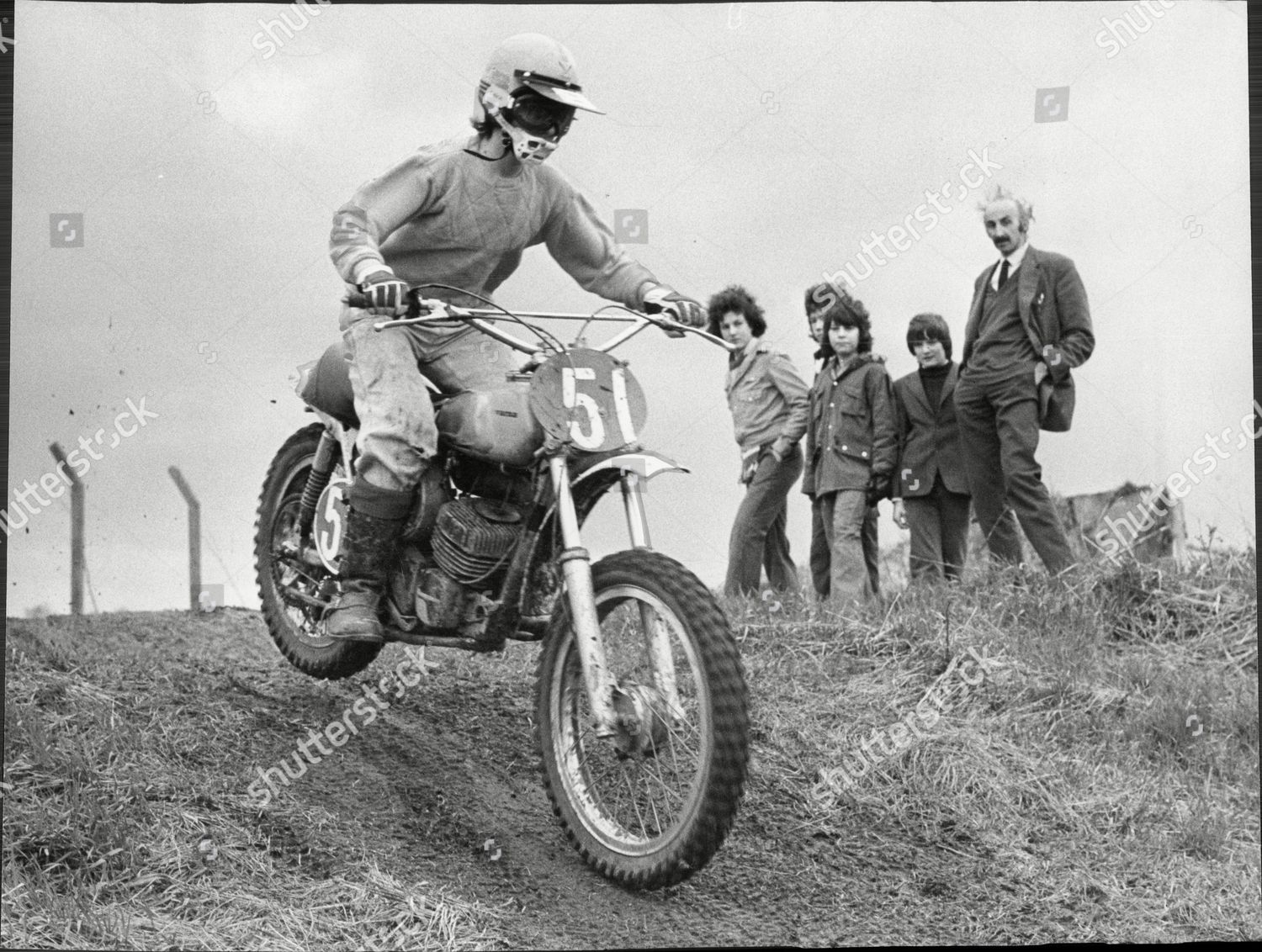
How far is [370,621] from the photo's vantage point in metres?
3.78

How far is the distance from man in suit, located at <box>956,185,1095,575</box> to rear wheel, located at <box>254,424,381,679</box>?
2.32 meters

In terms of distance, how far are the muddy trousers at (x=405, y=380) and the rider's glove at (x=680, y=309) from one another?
1.42ft

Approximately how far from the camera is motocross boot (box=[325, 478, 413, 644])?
375 centimetres

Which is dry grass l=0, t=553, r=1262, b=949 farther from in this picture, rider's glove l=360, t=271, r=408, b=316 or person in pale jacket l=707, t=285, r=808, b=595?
rider's glove l=360, t=271, r=408, b=316

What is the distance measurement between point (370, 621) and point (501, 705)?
77 centimetres

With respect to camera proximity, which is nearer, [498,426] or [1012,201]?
[498,426]

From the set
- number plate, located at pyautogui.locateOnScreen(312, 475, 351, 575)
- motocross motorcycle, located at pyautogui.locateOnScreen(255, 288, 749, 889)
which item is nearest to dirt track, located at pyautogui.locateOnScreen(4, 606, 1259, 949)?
motocross motorcycle, located at pyautogui.locateOnScreen(255, 288, 749, 889)

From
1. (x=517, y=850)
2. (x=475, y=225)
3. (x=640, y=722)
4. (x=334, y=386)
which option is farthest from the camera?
(x=334, y=386)

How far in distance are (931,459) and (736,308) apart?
36.5 inches

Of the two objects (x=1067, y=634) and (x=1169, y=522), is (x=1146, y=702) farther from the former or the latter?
(x=1169, y=522)

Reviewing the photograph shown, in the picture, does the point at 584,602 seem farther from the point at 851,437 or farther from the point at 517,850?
the point at 851,437

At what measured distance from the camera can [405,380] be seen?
12.3ft

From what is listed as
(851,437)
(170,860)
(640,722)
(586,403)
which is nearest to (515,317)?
(586,403)

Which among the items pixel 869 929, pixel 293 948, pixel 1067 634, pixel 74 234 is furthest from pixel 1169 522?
pixel 74 234
